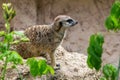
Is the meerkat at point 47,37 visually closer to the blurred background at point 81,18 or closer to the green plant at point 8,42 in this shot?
the green plant at point 8,42

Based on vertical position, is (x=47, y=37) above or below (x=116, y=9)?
below

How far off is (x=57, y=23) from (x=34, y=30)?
0.84 feet

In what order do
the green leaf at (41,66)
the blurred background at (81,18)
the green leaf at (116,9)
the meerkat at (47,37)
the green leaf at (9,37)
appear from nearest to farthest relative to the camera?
the green leaf at (116,9)
the green leaf at (41,66)
the green leaf at (9,37)
the meerkat at (47,37)
the blurred background at (81,18)

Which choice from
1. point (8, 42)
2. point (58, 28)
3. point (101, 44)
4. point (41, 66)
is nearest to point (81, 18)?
point (58, 28)

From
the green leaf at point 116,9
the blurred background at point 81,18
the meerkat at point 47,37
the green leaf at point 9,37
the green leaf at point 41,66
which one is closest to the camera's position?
the green leaf at point 116,9

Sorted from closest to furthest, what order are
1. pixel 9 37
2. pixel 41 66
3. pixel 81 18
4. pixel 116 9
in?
pixel 116 9
pixel 41 66
pixel 9 37
pixel 81 18

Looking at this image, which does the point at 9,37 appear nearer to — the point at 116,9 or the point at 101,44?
the point at 101,44

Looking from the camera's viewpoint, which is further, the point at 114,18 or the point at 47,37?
the point at 47,37

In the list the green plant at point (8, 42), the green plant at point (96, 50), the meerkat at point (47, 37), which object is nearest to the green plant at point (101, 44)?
the green plant at point (96, 50)

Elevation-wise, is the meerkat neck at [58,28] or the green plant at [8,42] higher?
the green plant at [8,42]

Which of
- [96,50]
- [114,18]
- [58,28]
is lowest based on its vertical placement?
[58,28]

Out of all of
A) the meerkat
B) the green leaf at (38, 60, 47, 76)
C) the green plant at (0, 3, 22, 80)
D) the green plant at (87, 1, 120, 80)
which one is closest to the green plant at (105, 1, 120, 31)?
the green plant at (87, 1, 120, 80)

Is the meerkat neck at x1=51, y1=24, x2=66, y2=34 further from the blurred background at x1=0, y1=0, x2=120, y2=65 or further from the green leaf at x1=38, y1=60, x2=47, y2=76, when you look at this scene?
the blurred background at x1=0, y1=0, x2=120, y2=65

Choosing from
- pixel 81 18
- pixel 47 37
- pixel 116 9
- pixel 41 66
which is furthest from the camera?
pixel 81 18
